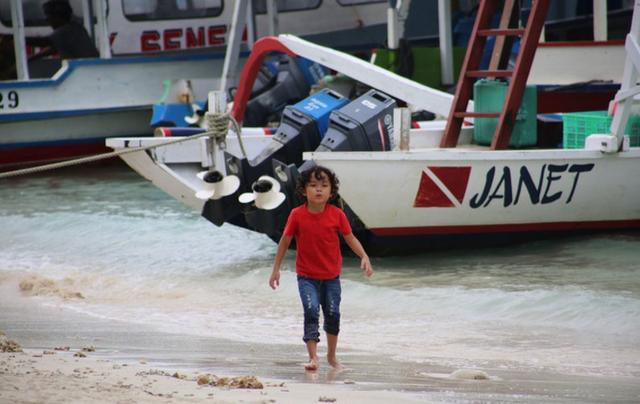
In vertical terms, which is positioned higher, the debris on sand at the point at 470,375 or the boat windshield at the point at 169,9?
the debris on sand at the point at 470,375

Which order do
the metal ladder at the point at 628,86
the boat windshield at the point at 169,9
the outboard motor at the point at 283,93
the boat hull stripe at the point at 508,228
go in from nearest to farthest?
the metal ladder at the point at 628,86
the boat hull stripe at the point at 508,228
the outboard motor at the point at 283,93
the boat windshield at the point at 169,9

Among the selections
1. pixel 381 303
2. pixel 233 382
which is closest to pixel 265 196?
pixel 381 303

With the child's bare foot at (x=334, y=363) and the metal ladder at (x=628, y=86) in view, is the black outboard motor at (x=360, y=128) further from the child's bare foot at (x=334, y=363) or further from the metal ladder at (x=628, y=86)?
the child's bare foot at (x=334, y=363)

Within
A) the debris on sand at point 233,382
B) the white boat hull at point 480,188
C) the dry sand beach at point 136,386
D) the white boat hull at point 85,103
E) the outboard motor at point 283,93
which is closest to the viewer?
the dry sand beach at point 136,386

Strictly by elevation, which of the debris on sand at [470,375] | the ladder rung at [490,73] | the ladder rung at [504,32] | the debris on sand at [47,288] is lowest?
the debris on sand at [47,288]

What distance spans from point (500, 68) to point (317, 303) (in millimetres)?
4566

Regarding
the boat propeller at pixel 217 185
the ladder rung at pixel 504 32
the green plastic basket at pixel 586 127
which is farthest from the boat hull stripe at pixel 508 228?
the ladder rung at pixel 504 32

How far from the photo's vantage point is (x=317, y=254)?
6344 mm

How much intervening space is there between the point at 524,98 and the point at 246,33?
8.58 meters

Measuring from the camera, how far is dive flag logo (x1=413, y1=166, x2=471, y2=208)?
30.4 feet

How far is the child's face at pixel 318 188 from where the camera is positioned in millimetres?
6254

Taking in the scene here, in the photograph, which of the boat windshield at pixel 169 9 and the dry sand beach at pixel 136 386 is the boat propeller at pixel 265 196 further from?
the boat windshield at pixel 169 9

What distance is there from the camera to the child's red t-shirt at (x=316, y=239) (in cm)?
633

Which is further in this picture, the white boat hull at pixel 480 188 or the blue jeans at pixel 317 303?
the white boat hull at pixel 480 188
